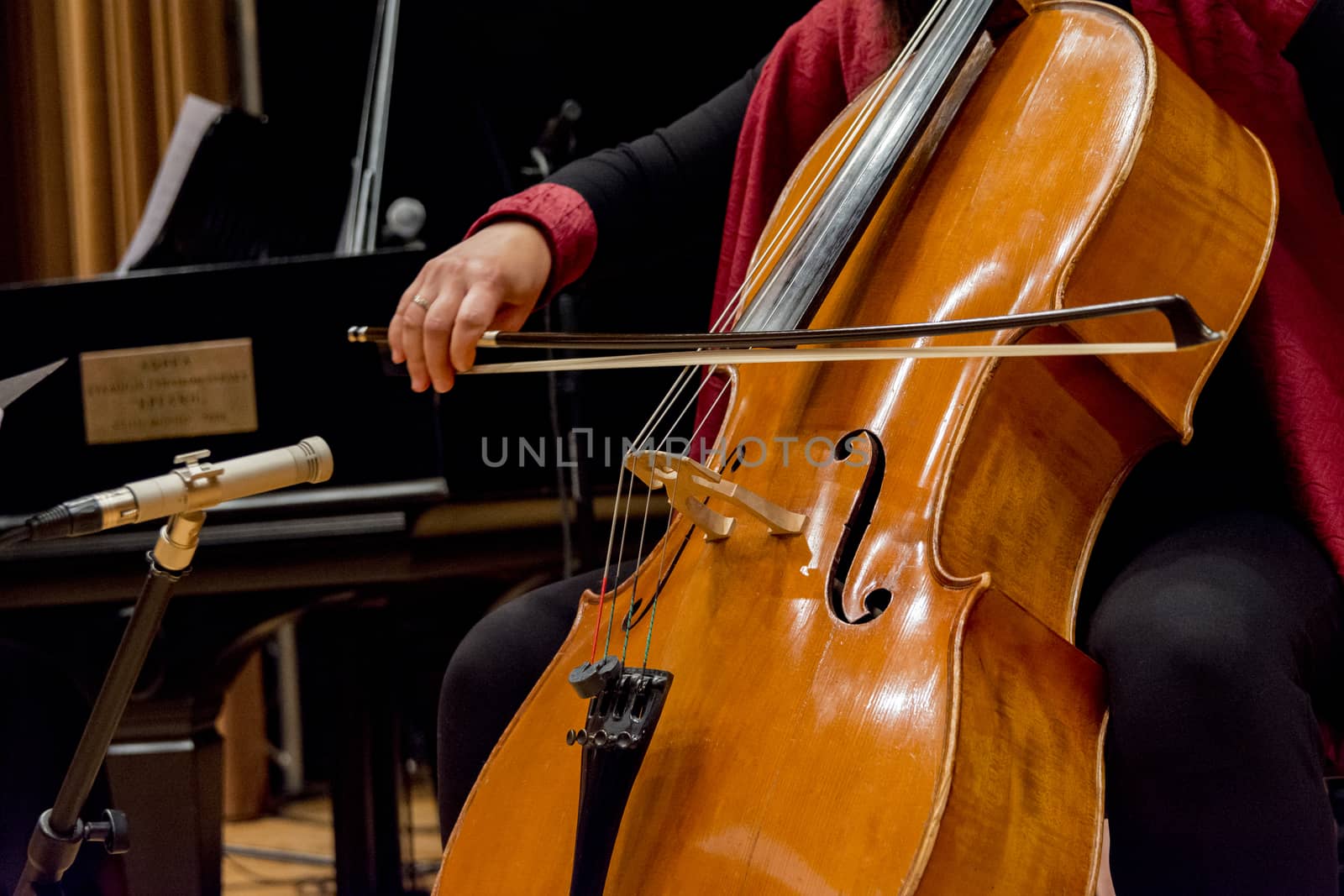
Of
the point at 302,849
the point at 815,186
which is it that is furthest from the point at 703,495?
the point at 302,849

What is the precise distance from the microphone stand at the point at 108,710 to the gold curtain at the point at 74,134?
1.66m

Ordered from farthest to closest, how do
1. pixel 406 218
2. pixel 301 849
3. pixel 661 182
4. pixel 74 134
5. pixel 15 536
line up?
pixel 74 134, pixel 301 849, pixel 406 218, pixel 661 182, pixel 15 536

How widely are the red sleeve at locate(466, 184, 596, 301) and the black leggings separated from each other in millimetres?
421

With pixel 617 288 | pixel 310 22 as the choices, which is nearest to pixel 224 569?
pixel 617 288

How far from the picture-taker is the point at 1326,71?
2.36 feet

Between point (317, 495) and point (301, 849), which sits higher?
point (317, 495)

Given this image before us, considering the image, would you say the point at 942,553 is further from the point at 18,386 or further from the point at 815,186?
the point at 18,386

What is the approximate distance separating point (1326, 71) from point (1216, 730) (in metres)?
0.43

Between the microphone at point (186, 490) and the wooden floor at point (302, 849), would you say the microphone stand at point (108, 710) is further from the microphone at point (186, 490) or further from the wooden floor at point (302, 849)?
the wooden floor at point (302, 849)

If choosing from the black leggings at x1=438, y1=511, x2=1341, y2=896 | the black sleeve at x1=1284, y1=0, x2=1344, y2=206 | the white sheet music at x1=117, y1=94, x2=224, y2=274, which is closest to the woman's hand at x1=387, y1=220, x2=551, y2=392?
the black leggings at x1=438, y1=511, x2=1341, y2=896

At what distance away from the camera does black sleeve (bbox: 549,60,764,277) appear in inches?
34.3

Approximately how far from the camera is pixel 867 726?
471mm

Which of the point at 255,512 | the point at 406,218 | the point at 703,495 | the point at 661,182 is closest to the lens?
the point at 703,495

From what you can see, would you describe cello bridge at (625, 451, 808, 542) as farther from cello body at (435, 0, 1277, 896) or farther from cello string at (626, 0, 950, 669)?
cello string at (626, 0, 950, 669)
